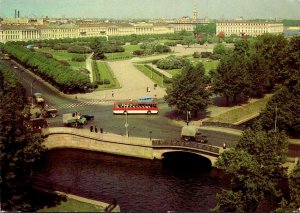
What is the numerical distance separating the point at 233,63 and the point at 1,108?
5265cm

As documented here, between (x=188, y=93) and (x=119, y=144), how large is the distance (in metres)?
15.1

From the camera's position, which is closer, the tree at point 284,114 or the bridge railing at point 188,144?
the bridge railing at point 188,144

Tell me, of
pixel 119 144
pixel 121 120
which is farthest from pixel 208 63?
pixel 119 144

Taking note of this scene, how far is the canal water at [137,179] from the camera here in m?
42.9

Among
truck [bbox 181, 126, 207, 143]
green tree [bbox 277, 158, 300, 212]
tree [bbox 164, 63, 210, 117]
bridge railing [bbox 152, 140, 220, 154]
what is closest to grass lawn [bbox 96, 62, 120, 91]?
tree [bbox 164, 63, 210, 117]

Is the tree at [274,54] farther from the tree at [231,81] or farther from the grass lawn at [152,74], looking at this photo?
the grass lawn at [152,74]

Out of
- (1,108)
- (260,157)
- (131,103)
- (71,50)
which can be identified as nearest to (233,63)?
(131,103)

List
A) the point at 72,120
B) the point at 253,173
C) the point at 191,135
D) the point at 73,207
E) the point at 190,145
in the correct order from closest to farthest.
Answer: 1. the point at 253,173
2. the point at 73,207
3. the point at 190,145
4. the point at 191,135
5. the point at 72,120

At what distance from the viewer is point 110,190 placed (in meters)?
46.0

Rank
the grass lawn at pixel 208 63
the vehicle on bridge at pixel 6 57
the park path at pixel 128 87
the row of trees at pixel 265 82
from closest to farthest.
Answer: the row of trees at pixel 265 82 → the park path at pixel 128 87 → the grass lawn at pixel 208 63 → the vehicle on bridge at pixel 6 57

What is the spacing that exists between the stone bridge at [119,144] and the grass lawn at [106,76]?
36.1 metres

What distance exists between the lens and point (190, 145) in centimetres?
5338

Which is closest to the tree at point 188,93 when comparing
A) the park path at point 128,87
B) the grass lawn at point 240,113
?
the grass lawn at point 240,113

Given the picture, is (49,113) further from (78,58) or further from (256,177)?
(78,58)
